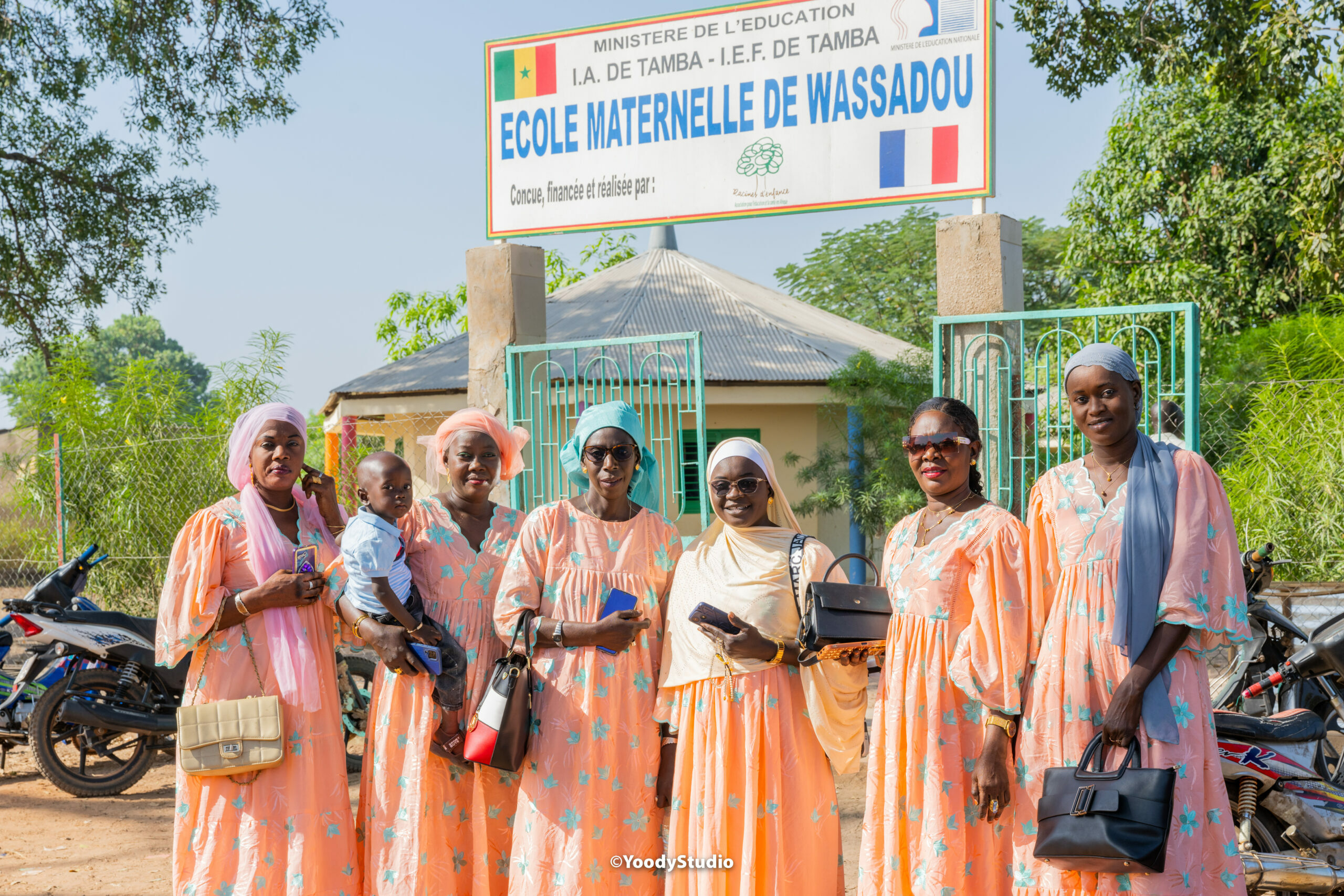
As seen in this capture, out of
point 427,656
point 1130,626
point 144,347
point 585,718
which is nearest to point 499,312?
point 427,656

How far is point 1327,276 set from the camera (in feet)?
30.1

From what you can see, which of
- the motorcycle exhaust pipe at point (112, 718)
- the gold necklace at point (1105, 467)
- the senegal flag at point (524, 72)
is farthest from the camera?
the senegal flag at point (524, 72)

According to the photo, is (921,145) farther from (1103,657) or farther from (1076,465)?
(1103,657)

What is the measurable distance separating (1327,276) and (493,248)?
6.97m

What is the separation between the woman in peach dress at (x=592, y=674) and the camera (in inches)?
128

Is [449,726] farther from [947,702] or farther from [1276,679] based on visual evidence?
[1276,679]

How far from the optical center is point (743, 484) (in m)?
3.25

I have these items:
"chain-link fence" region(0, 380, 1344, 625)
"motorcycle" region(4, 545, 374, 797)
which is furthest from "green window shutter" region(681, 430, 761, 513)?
"motorcycle" region(4, 545, 374, 797)

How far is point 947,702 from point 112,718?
15.7 ft

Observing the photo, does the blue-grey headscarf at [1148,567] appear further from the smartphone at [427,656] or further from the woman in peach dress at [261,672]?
the woman in peach dress at [261,672]

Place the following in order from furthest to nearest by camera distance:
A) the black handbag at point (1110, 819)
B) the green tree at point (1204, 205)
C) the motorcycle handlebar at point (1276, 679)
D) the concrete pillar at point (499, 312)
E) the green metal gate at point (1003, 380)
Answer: the green tree at point (1204, 205)
the concrete pillar at point (499, 312)
the green metal gate at point (1003, 380)
the motorcycle handlebar at point (1276, 679)
the black handbag at point (1110, 819)

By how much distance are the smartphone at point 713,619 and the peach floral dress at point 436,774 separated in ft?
2.60

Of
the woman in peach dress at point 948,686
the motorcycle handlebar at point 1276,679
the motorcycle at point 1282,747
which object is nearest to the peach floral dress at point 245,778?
the woman in peach dress at point 948,686

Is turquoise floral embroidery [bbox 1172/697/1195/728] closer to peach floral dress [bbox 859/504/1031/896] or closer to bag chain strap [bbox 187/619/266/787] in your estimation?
peach floral dress [bbox 859/504/1031/896]
